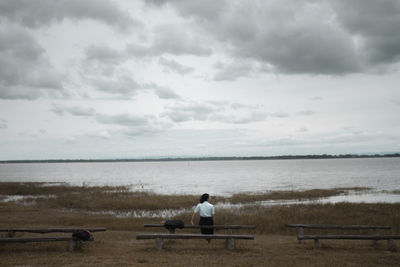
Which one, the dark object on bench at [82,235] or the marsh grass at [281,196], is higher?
the dark object on bench at [82,235]

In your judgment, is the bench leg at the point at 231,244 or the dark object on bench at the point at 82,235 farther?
the bench leg at the point at 231,244

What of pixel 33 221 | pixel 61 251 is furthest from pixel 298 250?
pixel 33 221

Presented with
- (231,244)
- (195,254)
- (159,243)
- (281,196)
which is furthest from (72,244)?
(281,196)

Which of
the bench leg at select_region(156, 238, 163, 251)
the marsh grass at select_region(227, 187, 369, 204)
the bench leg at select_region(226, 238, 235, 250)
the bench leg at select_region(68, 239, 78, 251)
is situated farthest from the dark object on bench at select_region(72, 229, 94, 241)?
the marsh grass at select_region(227, 187, 369, 204)

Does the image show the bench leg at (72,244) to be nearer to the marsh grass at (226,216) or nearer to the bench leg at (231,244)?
the bench leg at (231,244)

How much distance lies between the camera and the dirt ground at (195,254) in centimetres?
957

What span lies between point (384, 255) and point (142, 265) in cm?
844

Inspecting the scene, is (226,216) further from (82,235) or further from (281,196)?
(281,196)

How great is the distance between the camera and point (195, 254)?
10812 millimetres

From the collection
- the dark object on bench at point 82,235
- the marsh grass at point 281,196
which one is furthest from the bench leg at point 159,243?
the marsh grass at point 281,196

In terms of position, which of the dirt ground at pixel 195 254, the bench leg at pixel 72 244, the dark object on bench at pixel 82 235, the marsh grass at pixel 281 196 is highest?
the dark object on bench at pixel 82 235

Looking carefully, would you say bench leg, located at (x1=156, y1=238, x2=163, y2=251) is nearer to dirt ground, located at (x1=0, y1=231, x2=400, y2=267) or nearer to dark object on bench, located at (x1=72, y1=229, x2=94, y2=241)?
dirt ground, located at (x1=0, y1=231, x2=400, y2=267)

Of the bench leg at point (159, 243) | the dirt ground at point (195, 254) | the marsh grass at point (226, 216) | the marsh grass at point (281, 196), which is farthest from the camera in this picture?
the marsh grass at point (281, 196)

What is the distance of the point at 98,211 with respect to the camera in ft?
98.8
